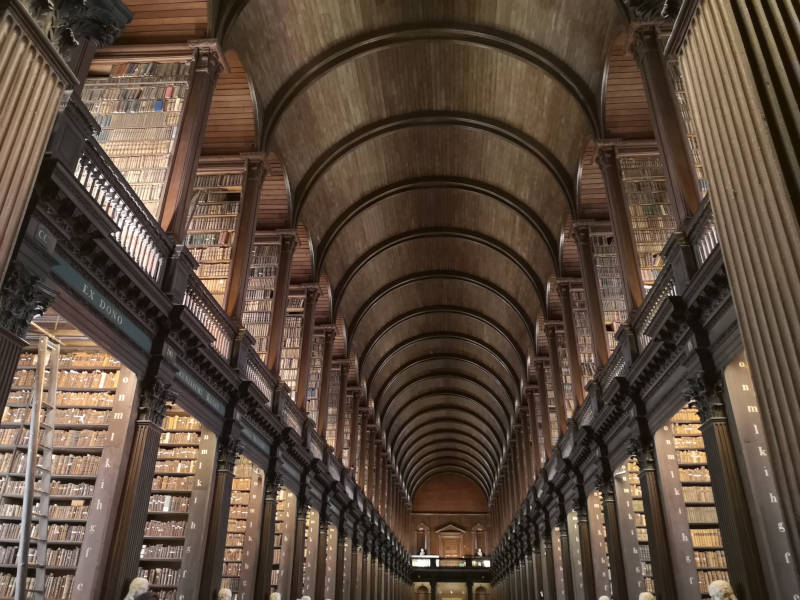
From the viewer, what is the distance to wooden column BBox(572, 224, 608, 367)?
11891mm

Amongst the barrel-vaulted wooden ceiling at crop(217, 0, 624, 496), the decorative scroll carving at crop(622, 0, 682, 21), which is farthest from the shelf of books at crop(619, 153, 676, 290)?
the decorative scroll carving at crop(622, 0, 682, 21)

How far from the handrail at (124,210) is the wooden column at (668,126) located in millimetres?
6327

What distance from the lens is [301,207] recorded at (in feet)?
46.5

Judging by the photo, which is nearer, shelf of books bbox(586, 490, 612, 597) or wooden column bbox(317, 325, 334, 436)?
shelf of books bbox(586, 490, 612, 597)

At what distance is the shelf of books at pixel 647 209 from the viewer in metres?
10.5

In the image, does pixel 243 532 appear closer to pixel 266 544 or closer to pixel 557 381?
pixel 266 544

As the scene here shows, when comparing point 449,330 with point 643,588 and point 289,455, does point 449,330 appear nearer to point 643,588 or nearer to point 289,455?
point 289,455

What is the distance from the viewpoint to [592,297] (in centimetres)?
1241

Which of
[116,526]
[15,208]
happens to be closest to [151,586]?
[116,526]

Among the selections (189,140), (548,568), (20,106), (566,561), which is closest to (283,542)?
(566,561)

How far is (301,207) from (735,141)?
1186cm

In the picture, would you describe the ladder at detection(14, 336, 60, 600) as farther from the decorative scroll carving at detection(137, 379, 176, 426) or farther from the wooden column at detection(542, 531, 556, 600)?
the wooden column at detection(542, 531, 556, 600)

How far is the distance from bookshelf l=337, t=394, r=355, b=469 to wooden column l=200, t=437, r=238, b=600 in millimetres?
9891

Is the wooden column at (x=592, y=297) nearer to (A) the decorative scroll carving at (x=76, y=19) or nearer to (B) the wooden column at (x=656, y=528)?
(B) the wooden column at (x=656, y=528)
